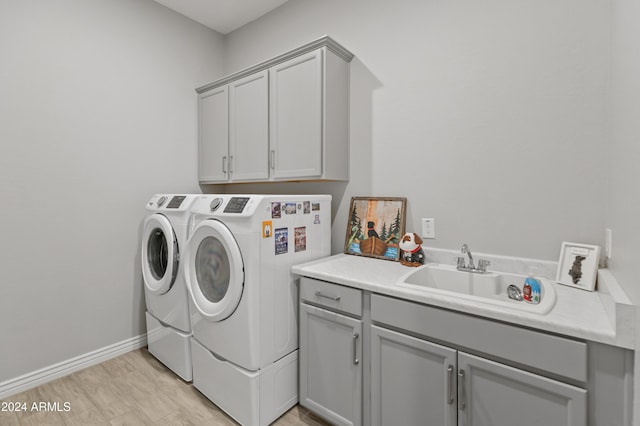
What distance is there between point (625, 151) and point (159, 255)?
266cm

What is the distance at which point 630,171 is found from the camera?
978mm

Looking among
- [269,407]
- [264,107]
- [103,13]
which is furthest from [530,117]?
[103,13]

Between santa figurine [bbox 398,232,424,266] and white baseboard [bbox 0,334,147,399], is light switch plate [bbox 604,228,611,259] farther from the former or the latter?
white baseboard [bbox 0,334,147,399]

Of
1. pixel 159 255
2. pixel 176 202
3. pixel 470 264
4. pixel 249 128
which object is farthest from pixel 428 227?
pixel 159 255

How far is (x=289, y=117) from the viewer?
217 cm

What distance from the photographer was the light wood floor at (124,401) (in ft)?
5.70

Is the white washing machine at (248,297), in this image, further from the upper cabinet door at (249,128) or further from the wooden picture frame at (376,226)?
the upper cabinet door at (249,128)

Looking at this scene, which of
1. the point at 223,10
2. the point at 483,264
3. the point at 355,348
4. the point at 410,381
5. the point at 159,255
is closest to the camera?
the point at 410,381

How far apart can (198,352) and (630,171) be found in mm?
2249

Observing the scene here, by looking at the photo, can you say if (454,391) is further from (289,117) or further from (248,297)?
(289,117)

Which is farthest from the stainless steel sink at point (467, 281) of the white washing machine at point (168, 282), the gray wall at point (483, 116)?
the white washing machine at point (168, 282)

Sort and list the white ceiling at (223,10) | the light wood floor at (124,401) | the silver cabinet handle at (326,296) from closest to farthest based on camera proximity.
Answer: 1. the silver cabinet handle at (326,296)
2. the light wood floor at (124,401)
3. the white ceiling at (223,10)

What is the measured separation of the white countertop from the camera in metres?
0.89

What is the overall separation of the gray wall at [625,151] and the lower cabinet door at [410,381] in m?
0.56
